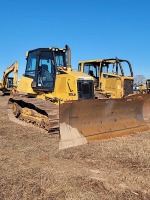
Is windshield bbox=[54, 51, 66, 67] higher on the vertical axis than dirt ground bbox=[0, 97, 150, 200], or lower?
higher

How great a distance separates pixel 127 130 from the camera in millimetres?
8812

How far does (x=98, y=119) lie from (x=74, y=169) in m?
3.26

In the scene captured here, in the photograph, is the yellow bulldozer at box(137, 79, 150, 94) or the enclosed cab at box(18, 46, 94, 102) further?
the yellow bulldozer at box(137, 79, 150, 94)

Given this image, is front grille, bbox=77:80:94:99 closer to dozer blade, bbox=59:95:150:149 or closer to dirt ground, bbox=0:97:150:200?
dozer blade, bbox=59:95:150:149

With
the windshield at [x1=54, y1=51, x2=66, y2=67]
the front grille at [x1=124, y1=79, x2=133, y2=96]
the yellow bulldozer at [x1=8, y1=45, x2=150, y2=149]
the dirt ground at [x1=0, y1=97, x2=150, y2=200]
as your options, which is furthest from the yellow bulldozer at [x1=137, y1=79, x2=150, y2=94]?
the dirt ground at [x1=0, y1=97, x2=150, y2=200]

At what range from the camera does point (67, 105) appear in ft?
25.0

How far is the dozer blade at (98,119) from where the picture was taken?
7.50 metres

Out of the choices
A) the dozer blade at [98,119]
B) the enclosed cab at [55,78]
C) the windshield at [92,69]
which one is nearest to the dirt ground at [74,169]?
the dozer blade at [98,119]

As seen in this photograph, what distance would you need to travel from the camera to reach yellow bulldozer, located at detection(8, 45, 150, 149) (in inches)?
305

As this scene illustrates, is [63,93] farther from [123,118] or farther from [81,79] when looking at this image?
[123,118]

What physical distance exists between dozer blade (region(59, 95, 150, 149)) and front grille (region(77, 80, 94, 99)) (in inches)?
63.1

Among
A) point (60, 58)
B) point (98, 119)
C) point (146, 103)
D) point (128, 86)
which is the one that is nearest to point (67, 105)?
point (98, 119)

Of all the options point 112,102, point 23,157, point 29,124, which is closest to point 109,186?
point 23,157

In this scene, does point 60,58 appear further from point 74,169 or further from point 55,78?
point 74,169
